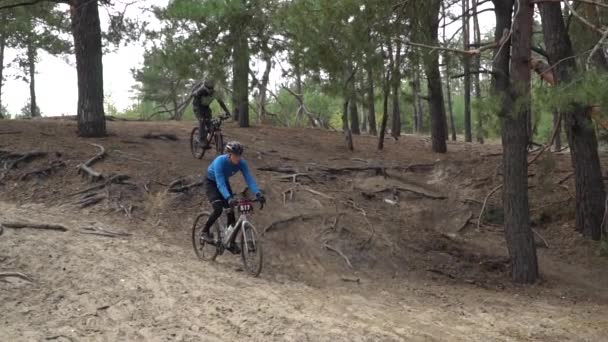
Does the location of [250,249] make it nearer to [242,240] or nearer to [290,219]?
[242,240]

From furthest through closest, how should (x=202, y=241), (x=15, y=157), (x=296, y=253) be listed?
1. (x=15, y=157)
2. (x=296, y=253)
3. (x=202, y=241)

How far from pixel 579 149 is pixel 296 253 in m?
6.15

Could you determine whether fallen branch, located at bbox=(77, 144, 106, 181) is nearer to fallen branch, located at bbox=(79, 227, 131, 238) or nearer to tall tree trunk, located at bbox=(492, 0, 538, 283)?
fallen branch, located at bbox=(79, 227, 131, 238)

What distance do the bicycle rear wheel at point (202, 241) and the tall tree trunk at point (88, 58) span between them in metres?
5.71

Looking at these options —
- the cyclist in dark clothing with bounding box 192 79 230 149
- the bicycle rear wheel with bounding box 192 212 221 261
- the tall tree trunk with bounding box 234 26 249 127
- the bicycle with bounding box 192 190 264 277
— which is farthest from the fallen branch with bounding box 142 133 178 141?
the bicycle with bounding box 192 190 264 277

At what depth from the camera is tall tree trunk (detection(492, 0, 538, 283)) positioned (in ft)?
32.9

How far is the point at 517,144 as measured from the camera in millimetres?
10438

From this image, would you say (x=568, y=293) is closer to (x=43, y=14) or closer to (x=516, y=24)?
(x=516, y=24)

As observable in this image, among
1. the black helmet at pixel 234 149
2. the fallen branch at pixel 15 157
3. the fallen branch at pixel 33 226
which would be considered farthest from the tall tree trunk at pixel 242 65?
the black helmet at pixel 234 149

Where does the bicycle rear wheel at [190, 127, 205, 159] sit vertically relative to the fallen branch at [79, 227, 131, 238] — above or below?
above

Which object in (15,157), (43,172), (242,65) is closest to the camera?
(43,172)

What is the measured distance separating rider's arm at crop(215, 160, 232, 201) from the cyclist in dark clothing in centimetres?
440

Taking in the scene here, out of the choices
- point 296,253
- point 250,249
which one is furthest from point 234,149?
point 296,253

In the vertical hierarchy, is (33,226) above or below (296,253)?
above
